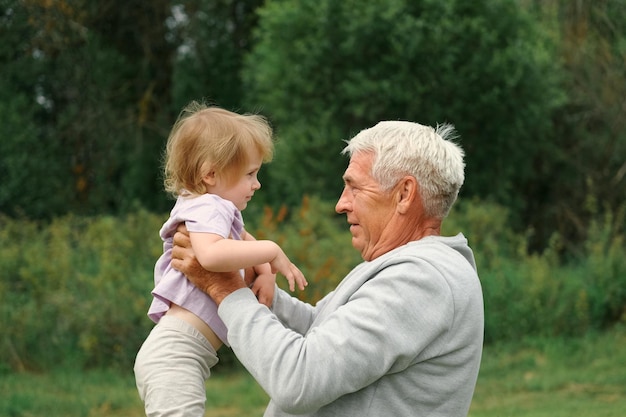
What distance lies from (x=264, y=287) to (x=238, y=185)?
13.7 inches

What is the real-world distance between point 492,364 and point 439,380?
6.25 meters

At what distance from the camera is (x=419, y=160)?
9.94 ft

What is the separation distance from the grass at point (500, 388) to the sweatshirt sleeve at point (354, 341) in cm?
492

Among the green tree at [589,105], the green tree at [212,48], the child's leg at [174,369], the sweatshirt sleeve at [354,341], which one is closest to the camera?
the sweatshirt sleeve at [354,341]

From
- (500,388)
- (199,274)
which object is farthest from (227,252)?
(500,388)

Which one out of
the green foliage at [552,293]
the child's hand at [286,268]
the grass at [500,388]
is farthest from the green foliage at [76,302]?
the child's hand at [286,268]

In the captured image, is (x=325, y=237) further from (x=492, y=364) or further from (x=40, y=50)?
(x=40, y=50)

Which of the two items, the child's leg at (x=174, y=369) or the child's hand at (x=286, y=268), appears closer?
the child's leg at (x=174, y=369)

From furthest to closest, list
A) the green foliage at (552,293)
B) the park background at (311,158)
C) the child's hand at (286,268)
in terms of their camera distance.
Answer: the green foliage at (552,293) → the park background at (311,158) → the child's hand at (286,268)

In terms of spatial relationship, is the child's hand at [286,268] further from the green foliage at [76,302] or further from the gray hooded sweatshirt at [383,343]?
the green foliage at [76,302]

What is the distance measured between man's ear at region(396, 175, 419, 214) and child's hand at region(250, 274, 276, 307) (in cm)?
58

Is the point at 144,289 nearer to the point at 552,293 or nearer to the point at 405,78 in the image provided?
the point at 552,293

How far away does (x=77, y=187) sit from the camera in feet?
62.2

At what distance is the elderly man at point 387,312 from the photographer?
2.76 meters
